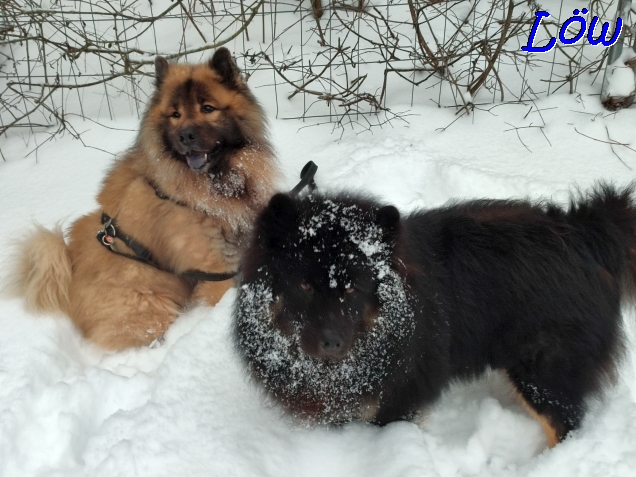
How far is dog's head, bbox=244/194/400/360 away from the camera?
2.11 m

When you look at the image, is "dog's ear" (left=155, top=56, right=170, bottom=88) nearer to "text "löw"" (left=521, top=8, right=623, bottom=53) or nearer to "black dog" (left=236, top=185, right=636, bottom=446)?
"black dog" (left=236, top=185, right=636, bottom=446)

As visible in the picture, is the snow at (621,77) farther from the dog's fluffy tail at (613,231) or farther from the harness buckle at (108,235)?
the harness buckle at (108,235)

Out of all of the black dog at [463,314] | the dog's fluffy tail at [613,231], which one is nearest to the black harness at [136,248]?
the black dog at [463,314]

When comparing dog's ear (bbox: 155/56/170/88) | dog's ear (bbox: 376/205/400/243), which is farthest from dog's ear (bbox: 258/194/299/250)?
dog's ear (bbox: 155/56/170/88)

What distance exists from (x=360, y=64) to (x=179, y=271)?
3540 millimetres

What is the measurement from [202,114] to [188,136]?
19cm

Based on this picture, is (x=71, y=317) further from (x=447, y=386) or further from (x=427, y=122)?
(x=427, y=122)

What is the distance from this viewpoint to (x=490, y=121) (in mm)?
5344

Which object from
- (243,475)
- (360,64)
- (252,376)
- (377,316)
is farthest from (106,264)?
(360,64)

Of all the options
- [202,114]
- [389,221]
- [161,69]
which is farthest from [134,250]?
[389,221]

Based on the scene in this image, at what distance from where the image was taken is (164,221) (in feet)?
11.7

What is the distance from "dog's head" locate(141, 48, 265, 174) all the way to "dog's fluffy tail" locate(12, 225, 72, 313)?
35.7 inches

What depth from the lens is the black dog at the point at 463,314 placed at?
7.52ft

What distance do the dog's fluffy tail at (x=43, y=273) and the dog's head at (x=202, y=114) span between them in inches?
35.7
